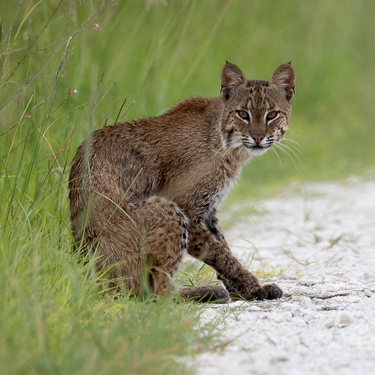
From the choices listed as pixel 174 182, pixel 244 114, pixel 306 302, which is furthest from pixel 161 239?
pixel 244 114

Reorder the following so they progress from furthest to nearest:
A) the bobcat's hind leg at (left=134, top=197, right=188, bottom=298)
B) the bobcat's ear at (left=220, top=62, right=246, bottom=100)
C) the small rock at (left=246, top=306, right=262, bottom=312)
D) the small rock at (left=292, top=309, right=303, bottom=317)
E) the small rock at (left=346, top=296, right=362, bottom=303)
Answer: the bobcat's ear at (left=220, top=62, right=246, bottom=100)
the bobcat's hind leg at (left=134, top=197, right=188, bottom=298)
the small rock at (left=346, top=296, right=362, bottom=303)
the small rock at (left=246, top=306, right=262, bottom=312)
the small rock at (left=292, top=309, right=303, bottom=317)

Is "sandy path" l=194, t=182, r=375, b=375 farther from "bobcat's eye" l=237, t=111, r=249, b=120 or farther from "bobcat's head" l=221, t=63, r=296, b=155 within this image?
"bobcat's eye" l=237, t=111, r=249, b=120

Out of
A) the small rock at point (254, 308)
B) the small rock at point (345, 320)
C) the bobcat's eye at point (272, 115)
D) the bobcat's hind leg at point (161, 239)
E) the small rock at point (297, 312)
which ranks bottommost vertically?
the small rock at point (254, 308)

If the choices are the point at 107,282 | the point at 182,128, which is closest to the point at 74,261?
the point at 107,282

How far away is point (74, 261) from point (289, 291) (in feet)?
4.97

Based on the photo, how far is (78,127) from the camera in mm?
5039

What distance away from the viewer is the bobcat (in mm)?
3729

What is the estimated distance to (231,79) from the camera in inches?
181

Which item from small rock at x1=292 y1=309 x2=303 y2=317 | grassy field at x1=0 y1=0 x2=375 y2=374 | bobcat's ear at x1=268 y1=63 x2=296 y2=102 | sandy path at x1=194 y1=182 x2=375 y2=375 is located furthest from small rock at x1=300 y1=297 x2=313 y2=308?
bobcat's ear at x1=268 y1=63 x2=296 y2=102

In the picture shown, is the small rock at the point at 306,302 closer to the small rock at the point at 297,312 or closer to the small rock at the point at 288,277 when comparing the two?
the small rock at the point at 297,312

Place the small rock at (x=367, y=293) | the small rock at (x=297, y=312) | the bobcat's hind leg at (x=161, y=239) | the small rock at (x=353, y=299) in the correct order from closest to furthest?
1. the small rock at (x=297, y=312)
2. the small rock at (x=353, y=299)
3. the bobcat's hind leg at (x=161, y=239)
4. the small rock at (x=367, y=293)

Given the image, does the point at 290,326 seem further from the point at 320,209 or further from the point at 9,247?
the point at 320,209

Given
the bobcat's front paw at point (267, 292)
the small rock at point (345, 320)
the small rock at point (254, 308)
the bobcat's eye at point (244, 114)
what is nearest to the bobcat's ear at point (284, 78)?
the bobcat's eye at point (244, 114)

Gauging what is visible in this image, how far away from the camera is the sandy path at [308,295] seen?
2500 millimetres
